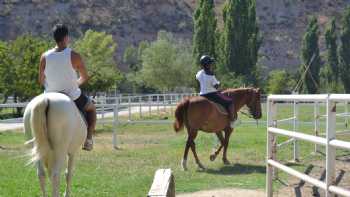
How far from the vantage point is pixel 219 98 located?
13102 mm

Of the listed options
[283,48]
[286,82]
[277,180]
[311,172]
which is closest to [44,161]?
[277,180]

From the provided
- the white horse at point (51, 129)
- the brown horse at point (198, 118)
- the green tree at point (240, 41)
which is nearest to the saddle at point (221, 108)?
the brown horse at point (198, 118)

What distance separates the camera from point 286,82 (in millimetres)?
68500

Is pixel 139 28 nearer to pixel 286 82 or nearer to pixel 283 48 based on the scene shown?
pixel 283 48

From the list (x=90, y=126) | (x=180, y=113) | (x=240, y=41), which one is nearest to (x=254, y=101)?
(x=180, y=113)

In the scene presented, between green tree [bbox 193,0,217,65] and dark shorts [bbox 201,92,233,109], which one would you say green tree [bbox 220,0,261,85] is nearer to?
green tree [bbox 193,0,217,65]

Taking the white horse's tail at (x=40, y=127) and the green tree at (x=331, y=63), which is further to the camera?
the green tree at (x=331, y=63)

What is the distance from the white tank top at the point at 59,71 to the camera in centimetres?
750

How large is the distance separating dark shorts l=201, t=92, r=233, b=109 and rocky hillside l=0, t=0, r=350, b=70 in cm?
8236

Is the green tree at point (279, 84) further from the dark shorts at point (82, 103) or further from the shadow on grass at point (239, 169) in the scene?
the dark shorts at point (82, 103)

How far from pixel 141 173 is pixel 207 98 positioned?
8.02 ft

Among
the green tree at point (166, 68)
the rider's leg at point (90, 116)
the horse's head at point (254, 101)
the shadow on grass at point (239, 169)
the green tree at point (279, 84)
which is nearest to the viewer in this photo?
the rider's leg at point (90, 116)

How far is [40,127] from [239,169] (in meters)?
6.52

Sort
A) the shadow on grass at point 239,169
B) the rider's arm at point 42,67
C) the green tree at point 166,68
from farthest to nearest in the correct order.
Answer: the green tree at point 166,68 → the shadow on grass at point 239,169 → the rider's arm at point 42,67
